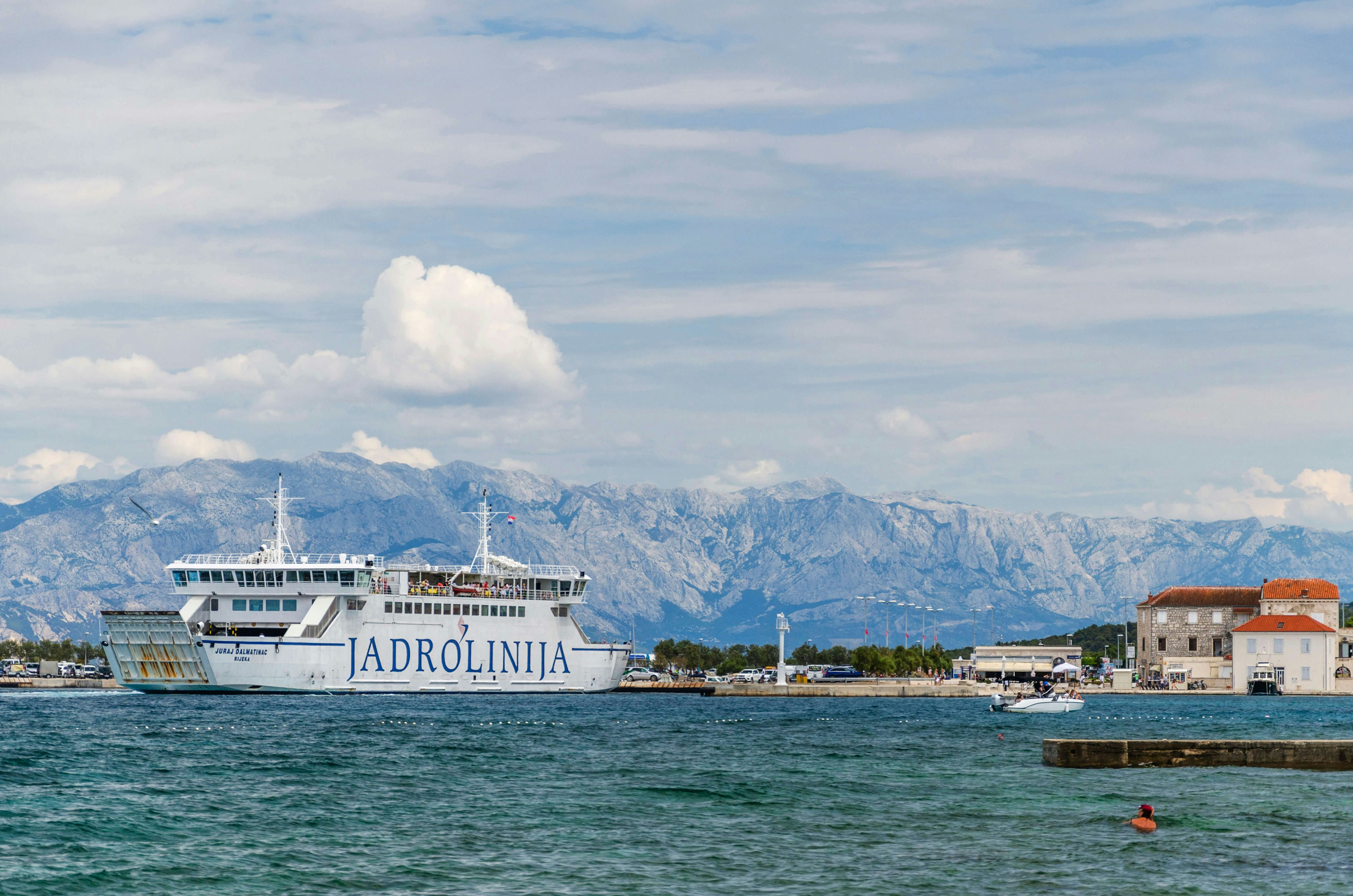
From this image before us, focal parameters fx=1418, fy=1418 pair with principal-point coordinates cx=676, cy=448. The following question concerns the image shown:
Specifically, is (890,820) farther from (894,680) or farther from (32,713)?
(894,680)

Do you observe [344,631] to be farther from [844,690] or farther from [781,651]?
[844,690]

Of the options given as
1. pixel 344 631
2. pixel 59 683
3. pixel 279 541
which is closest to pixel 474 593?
pixel 344 631

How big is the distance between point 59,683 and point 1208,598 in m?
127

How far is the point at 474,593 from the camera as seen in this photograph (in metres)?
113

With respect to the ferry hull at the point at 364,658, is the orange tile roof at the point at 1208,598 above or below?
→ above

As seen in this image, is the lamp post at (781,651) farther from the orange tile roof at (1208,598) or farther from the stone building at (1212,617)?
the orange tile roof at (1208,598)

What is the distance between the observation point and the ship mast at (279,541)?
10638cm

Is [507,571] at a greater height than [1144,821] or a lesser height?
greater

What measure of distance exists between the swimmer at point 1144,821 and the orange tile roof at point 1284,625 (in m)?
116

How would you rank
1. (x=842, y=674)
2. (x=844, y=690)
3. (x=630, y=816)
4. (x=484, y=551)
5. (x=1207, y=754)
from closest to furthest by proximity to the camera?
(x=630, y=816)
(x=1207, y=754)
(x=484, y=551)
(x=844, y=690)
(x=842, y=674)

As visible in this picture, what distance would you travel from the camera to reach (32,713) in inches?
3332

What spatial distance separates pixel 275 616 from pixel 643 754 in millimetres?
57511

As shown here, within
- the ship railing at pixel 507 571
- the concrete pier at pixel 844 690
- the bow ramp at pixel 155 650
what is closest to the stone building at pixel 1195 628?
the concrete pier at pixel 844 690

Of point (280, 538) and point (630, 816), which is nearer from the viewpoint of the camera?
point (630, 816)
